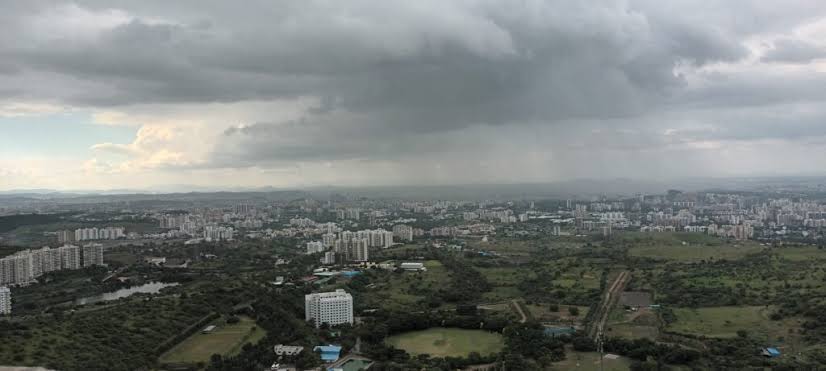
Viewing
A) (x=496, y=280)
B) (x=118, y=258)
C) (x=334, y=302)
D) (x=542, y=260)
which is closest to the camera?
(x=334, y=302)

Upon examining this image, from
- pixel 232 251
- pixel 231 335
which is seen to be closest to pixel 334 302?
pixel 231 335

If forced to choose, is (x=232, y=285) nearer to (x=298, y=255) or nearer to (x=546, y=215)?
(x=298, y=255)

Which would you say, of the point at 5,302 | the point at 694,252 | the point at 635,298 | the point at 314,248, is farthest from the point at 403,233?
the point at 5,302

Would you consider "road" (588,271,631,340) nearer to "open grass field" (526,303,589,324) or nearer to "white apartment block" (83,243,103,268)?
"open grass field" (526,303,589,324)

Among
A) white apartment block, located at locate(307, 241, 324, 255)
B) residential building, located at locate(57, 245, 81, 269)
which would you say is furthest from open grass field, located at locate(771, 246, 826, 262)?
residential building, located at locate(57, 245, 81, 269)

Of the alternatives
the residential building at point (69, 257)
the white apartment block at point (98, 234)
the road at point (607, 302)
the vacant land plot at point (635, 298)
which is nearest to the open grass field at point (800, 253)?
the road at point (607, 302)

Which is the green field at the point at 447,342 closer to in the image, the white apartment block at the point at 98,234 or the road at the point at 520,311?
the road at the point at 520,311
